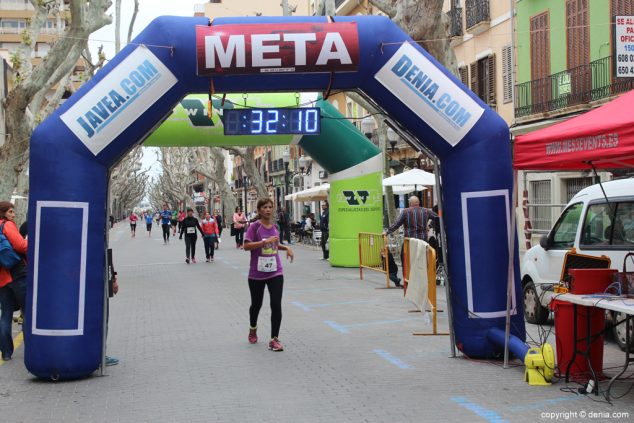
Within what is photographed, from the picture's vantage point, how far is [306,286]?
17719 mm

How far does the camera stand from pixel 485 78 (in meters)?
31.1

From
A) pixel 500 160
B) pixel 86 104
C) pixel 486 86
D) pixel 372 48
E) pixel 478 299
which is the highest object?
pixel 486 86

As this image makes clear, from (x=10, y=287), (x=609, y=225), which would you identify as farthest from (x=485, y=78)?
(x=10, y=287)

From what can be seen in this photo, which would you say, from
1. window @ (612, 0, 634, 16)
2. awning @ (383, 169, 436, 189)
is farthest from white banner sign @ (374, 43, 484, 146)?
window @ (612, 0, 634, 16)

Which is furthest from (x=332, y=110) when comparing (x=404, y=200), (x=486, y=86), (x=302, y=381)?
(x=404, y=200)

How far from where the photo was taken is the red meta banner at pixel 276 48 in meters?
8.76

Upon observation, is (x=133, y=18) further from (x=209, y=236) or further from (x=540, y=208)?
(x=540, y=208)

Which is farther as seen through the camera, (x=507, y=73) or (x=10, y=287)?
(x=507, y=73)

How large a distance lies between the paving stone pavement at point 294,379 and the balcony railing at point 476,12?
1874 centimetres

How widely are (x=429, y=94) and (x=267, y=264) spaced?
2.68m

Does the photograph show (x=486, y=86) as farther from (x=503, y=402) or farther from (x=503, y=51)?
(x=503, y=402)

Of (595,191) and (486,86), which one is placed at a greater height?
(486,86)

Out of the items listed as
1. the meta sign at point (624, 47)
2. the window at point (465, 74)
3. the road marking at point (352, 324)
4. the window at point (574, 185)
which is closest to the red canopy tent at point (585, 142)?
the road marking at point (352, 324)

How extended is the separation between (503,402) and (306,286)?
10.7 meters
